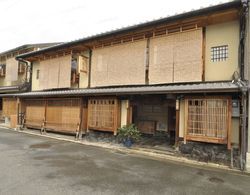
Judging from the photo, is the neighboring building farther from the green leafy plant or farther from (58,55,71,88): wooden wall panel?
the green leafy plant

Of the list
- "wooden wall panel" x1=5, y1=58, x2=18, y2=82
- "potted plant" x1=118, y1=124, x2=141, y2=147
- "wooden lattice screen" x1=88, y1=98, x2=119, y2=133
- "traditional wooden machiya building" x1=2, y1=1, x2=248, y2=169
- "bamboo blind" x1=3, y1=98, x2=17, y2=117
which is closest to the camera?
"traditional wooden machiya building" x1=2, y1=1, x2=248, y2=169

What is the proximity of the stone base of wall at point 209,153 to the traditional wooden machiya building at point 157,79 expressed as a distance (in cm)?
28

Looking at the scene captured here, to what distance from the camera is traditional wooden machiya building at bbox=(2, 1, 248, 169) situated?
8.23 m

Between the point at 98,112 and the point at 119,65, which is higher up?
the point at 119,65

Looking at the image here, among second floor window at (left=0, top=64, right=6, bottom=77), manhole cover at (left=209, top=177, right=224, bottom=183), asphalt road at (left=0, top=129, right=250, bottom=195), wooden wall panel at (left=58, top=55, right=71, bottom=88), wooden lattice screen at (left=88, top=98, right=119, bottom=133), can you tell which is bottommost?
manhole cover at (left=209, top=177, right=224, bottom=183)

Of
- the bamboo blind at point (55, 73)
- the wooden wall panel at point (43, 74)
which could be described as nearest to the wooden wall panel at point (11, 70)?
the wooden wall panel at point (43, 74)

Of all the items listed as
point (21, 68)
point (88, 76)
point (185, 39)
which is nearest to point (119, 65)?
point (88, 76)

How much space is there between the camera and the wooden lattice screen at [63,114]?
1312cm

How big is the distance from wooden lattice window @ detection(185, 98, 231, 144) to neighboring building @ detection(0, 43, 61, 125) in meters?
15.3

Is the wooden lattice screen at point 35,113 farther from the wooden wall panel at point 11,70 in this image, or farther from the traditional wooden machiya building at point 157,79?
the wooden wall panel at point 11,70

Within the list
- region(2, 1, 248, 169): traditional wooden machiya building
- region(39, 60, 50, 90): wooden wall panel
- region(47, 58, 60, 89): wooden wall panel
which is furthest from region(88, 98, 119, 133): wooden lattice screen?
region(39, 60, 50, 90): wooden wall panel

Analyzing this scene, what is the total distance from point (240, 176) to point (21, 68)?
20766mm

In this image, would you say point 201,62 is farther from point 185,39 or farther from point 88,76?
point 88,76

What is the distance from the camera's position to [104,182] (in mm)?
5887
